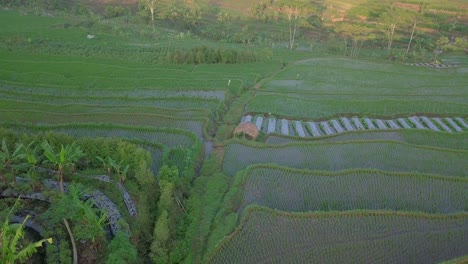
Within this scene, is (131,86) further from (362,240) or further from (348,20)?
(348,20)

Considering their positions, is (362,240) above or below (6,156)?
below

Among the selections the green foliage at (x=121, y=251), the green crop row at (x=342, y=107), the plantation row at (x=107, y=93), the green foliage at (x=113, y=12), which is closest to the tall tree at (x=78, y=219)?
the green foliage at (x=121, y=251)

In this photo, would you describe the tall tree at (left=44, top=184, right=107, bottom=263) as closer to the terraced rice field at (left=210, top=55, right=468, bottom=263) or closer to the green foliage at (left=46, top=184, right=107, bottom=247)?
the green foliage at (left=46, top=184, right=107, bottom=247)

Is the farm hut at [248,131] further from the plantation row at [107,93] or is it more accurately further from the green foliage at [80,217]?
the green foliage at [80,217]

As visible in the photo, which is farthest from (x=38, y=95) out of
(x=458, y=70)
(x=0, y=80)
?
(x=458, y=70)

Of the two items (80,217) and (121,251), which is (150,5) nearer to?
(80,217)

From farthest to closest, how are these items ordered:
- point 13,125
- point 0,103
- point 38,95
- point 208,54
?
point 208,54, point 38,95, point 0,103, point 13,125
